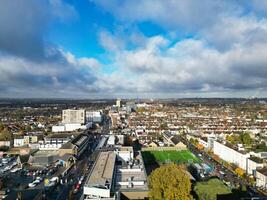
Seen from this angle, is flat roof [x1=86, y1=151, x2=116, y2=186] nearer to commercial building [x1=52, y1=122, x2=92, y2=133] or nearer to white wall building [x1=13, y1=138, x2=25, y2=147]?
white wall building [x1=13, y1=138, x2=25, y2=147]

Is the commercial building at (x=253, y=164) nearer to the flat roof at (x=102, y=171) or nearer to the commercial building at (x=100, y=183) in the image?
the flat roof at (x=102, y=171)

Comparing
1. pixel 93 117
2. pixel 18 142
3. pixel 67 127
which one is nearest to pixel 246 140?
pixel 18 142

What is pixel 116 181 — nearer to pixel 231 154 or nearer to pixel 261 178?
pixel 261 178

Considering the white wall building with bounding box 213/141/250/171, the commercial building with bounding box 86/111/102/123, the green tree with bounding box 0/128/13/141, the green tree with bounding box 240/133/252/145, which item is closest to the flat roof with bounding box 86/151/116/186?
the white wall building with bounding box 213/141/250/171

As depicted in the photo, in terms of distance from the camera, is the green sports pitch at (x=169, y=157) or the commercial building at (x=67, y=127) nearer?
the green sports pitch at (x=169, y=157)

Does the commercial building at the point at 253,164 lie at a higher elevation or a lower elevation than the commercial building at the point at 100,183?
lower

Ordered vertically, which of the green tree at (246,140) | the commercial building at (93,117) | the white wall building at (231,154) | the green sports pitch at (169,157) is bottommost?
the green sports pitch at (169,157)

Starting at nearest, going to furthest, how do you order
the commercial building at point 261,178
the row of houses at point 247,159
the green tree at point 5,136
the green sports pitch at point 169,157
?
the commercial building at point 261,178 → the row of houses at point 247,159 → the green sports pitch at point 169,157 → the green tree at point 5,136

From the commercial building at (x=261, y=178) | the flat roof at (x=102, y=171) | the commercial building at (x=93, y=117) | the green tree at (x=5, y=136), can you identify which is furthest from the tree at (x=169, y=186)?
the commercial building at (x=93, y=117)
